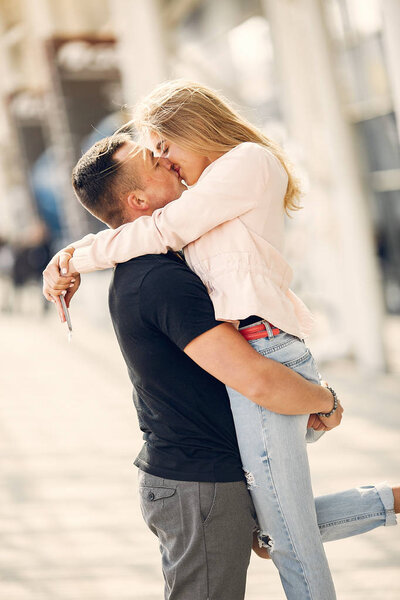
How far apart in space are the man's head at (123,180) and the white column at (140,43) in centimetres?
649

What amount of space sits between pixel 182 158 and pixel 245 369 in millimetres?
591

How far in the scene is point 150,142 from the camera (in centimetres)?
205

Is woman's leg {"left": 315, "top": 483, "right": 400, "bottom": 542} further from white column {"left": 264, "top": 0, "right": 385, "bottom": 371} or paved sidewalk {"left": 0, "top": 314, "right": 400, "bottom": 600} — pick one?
white column {"left": 264, "top": 0, "right": 385, "bottom": 371}

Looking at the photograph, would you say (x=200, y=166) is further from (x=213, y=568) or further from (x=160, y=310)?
(x=213, y=568)

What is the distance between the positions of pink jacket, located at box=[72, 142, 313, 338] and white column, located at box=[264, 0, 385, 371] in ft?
16.7

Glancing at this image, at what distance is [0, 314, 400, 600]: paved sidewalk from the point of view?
3658 mm

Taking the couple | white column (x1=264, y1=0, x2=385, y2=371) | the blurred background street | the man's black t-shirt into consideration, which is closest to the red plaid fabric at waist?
the couple

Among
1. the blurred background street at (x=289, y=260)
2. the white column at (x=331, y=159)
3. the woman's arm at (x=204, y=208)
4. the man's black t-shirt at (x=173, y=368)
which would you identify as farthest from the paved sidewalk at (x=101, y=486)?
the woman's arm at (x=204, y=208)

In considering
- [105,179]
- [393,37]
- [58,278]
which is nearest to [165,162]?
[105,179]

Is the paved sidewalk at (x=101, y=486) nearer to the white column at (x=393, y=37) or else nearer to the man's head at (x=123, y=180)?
the man's head at (x=123, y=180)

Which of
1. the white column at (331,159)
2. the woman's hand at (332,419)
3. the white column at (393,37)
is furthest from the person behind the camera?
the white column at (331,159)

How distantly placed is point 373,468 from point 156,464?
2.97m

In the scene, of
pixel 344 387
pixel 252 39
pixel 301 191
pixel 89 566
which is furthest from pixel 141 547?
pixel 252 39

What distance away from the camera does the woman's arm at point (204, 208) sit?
1971 mm
